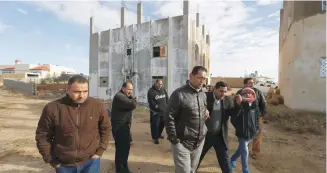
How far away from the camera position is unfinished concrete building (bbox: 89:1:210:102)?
16953 millimetres

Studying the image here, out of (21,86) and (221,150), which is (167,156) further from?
(21,86)

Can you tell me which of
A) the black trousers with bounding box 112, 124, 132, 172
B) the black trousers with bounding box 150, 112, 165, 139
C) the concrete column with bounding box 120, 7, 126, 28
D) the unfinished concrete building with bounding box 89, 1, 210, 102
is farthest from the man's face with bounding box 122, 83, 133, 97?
the concrete column with bounding box 120, 7, 126, 28

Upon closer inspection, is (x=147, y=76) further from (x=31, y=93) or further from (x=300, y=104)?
(x=31, y=93)

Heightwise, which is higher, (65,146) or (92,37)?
(92,37)

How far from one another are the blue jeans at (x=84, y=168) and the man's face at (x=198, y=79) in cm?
156

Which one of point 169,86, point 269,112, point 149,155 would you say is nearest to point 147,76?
point 169,86

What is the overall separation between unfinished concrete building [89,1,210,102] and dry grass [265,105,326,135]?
788 cm

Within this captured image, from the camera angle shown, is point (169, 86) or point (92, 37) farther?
point (92, 37)

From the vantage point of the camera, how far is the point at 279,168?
4883 millimetres

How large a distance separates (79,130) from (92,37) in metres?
22.7

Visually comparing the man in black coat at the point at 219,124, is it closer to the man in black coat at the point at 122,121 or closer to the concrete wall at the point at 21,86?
the man in black coat at the point at 122,121

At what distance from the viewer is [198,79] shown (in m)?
3.09

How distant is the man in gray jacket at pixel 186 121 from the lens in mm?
3020

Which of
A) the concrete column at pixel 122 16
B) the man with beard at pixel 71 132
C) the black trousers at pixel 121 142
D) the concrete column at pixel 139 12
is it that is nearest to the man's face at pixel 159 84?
the black trousers at pixel 121 142
